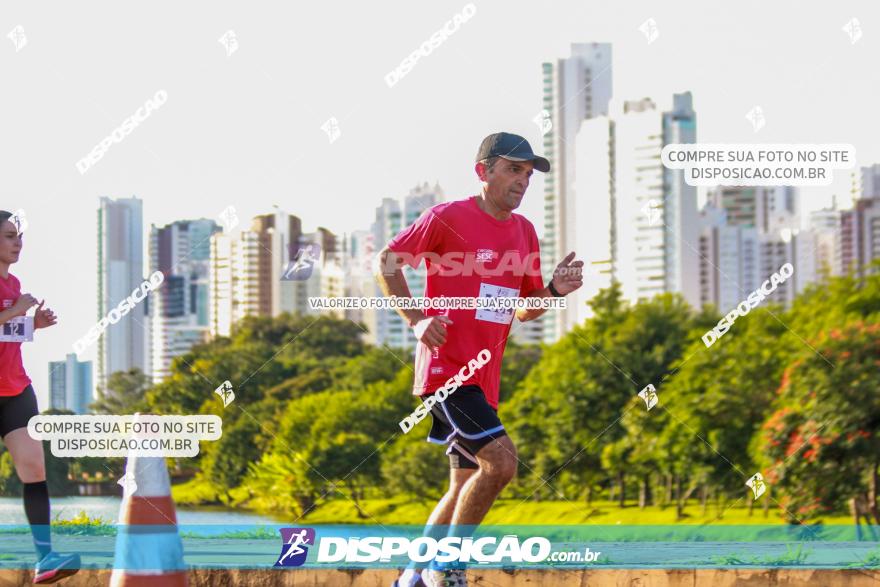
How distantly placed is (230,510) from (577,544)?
3.14 m

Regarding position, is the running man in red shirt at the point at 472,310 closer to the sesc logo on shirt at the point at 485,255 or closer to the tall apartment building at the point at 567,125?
the sesc logo on shirt at the point at 485,255

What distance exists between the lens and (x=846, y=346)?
8719 millimetres

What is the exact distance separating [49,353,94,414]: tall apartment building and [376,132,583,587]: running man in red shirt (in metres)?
3.19

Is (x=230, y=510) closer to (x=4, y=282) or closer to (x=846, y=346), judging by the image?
(x=4, y=282)

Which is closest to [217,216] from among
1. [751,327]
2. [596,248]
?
[596,248]

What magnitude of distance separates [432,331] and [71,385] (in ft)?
11.8

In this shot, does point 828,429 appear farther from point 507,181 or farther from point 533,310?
point 507,181

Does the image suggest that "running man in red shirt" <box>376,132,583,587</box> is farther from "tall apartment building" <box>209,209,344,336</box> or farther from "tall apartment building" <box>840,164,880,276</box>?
"tall apartment building" <box>840,164,880,276</box>

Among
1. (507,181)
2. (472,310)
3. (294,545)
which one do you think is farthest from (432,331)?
(294,545)

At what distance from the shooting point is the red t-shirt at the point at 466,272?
18.6 ft

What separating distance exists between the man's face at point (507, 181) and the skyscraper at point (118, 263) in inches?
125

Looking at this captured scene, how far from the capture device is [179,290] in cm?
884

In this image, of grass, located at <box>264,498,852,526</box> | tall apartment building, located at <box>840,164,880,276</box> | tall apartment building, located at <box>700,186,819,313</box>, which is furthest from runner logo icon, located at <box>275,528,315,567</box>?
tall apartment building, located at <box>840,164,880,276</box>

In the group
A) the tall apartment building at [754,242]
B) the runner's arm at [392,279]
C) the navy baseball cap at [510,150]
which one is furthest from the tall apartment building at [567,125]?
the runner's arm at [392,279]
